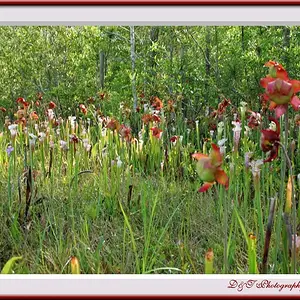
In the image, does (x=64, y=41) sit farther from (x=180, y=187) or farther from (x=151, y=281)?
(x=151, y=281)

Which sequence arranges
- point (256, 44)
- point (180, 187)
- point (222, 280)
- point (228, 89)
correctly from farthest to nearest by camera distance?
point (228, 89), point (256, 44), point (180, 187), point (222, 280)

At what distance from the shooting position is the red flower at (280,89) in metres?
1.21

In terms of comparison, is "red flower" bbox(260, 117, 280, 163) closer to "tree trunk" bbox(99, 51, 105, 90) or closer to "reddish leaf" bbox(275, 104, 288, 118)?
"reddish leaf" bbox(275, 104, 288, 118)

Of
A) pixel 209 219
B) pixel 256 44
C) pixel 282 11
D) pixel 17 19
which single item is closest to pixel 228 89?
pixel 256 44

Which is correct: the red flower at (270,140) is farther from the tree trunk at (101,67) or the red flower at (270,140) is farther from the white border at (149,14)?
the tree trunk at (101,67)

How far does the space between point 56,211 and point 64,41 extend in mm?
2097

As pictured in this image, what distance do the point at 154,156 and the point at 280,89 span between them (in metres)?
1.23

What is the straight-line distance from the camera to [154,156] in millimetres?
2393

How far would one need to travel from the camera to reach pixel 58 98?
151 inches

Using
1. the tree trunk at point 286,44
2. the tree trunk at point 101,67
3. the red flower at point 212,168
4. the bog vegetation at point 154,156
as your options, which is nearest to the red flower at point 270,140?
the bog vegetation at point 154,156

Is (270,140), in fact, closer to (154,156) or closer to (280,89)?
(280,89)

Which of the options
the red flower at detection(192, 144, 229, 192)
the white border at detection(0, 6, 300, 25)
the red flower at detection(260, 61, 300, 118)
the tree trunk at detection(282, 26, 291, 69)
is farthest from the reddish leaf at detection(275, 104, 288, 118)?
the tree trunk at detection(282, 26, 291, 69)

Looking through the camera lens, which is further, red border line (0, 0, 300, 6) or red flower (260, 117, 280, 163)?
red border line (0, 0, 300, 6)

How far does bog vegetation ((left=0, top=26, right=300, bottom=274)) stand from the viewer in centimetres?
153
